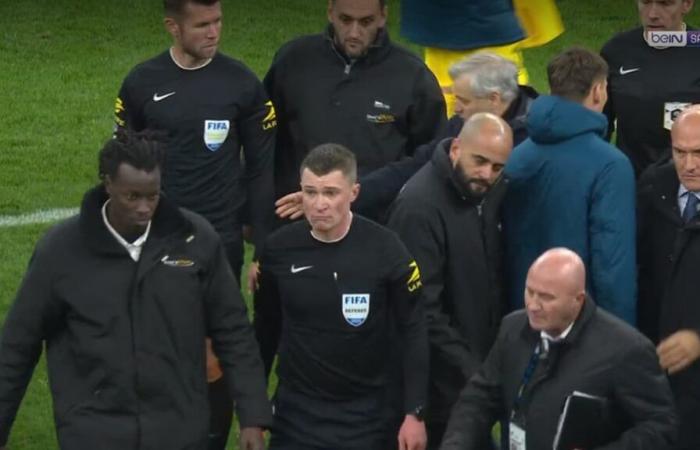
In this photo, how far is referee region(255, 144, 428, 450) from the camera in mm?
7484

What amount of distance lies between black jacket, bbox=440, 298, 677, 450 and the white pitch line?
6.18 m

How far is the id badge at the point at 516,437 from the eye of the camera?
6961 mm

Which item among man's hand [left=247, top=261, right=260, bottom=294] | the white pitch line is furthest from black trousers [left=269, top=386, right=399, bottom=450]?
the white pitch line

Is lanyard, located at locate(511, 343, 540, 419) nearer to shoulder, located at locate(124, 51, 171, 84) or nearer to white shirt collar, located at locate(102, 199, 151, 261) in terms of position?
white shirt collar, located at locate(102, 199, 151, 261)

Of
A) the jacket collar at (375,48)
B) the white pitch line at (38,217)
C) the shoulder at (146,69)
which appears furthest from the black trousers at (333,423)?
the white pitch line at (38,217)

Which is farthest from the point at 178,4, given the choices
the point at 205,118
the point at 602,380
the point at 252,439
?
the point at 602,380

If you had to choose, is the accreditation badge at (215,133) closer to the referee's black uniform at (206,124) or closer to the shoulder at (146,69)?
the referee's black uniform at (206,124)

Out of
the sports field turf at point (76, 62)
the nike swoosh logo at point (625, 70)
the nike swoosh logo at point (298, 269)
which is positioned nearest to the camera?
the nike swoosh logo at point (298, 269)

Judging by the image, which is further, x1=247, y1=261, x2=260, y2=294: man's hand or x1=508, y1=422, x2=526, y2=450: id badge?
x1=247, y1=261, x2=260, y2=294: man's hand

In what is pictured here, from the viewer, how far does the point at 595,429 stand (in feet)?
22.6

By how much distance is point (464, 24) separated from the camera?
940cm

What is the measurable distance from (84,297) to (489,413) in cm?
143

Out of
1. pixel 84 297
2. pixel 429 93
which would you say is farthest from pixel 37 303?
pixel 429 93

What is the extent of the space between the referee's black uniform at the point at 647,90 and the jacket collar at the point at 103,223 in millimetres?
2619
